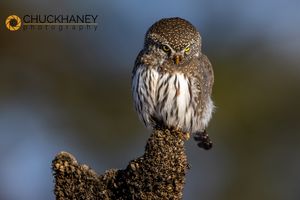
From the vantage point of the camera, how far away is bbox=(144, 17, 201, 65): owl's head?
8070 mm

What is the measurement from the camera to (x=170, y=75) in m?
8.20

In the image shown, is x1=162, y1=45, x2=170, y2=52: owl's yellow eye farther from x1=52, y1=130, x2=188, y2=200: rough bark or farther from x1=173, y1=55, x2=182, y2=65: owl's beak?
x1=52, y1=130, x2=188, y2=200: rough bark

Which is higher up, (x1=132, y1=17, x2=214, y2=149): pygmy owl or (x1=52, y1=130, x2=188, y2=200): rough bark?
(x1=132, y1=17, x2=214, y2=149): pygmy owl

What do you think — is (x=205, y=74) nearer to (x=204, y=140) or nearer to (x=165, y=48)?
(x=165, y=48)

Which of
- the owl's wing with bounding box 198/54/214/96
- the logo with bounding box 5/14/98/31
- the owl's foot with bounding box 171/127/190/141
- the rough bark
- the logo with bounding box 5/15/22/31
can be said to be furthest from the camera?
the logo with bounding box 5/15/22/31

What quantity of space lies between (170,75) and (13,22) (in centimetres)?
710

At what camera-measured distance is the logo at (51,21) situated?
13559mm

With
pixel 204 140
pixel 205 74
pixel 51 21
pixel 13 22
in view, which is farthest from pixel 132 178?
pixel 13 22

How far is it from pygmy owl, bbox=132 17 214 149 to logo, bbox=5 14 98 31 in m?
5.18

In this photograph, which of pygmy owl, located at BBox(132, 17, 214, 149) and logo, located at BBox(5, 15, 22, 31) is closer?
pygmy owl, located at BBox(132, 17, 214, 149)

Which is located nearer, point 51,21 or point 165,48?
point 165,48

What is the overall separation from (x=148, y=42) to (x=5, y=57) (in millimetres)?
7613

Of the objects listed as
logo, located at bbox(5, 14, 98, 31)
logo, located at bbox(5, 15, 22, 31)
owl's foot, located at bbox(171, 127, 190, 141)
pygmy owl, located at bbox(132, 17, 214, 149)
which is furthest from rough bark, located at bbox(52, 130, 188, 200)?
logo, located at bbox(5, 15, 22, 31)

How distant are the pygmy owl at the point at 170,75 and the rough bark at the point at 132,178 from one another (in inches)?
73.4
